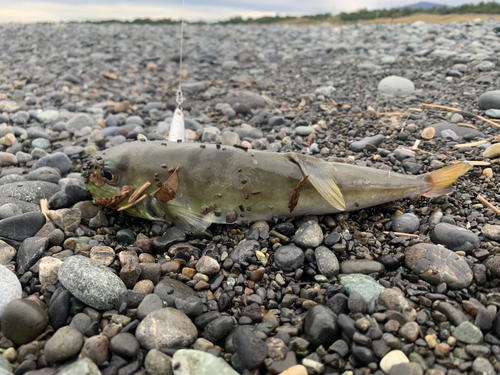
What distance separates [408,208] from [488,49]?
8.60 metres

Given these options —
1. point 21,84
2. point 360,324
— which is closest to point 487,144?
point 360,324

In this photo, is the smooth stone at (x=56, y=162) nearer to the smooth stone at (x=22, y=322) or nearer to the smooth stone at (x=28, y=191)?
the smooth stone at (x=28, y=191)

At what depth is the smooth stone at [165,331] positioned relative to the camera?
2.71 m

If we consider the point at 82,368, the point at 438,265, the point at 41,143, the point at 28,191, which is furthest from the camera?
the point at 41,143

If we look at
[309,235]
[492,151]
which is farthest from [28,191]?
[492,151]

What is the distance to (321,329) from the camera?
2.70m

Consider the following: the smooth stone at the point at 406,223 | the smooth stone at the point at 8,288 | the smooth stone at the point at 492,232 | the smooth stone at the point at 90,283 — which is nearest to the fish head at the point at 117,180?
the smooth stone at the point at 90,283

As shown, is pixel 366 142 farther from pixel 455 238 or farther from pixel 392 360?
pixel 392 360

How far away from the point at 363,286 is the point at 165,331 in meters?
1.58

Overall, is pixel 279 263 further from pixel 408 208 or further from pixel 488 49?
pixel 488 49

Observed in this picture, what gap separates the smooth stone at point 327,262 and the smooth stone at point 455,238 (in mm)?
1042

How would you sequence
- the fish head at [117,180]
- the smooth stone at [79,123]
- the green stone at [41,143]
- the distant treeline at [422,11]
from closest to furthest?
the fish head at [117,180], the green stone at [41,143], the smooth stone at [79,123], the distant treeline at [422,11]

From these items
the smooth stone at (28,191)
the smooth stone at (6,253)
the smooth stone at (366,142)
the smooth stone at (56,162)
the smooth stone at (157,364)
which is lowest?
the smooth stone at (157,364)

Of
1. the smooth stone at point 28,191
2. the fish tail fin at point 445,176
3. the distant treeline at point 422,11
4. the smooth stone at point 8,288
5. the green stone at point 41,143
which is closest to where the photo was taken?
the smooth stone at point 8,288
